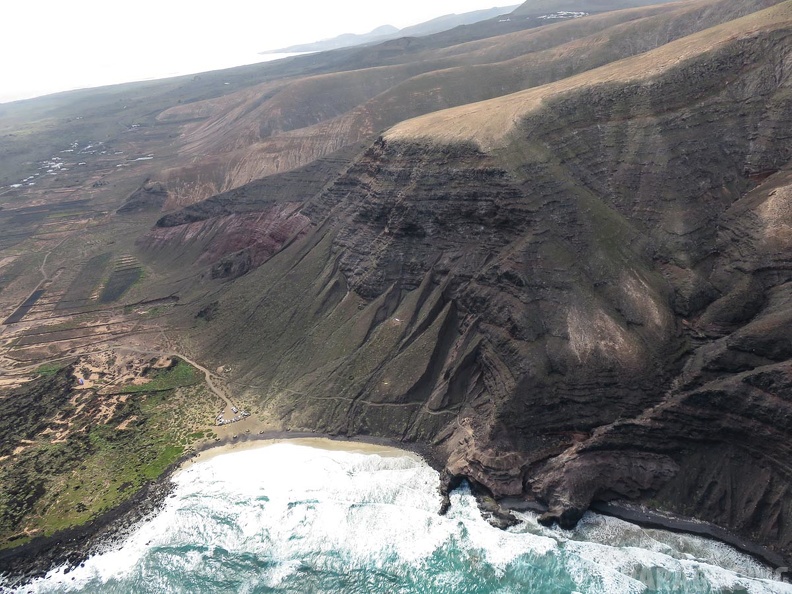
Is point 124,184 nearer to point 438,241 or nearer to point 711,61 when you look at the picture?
point 438,241

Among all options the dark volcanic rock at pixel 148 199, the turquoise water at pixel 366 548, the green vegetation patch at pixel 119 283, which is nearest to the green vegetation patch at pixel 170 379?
the turquoise water at pixel 366 548

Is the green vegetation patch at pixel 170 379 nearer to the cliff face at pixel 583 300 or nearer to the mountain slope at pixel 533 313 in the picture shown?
the mountain slope at pixel 533 313

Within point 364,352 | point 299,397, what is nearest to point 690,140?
point 364,352

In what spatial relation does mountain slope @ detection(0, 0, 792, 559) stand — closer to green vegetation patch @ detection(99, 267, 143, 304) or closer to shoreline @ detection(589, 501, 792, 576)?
shoreline @ detection(589, 501, 792, 576)

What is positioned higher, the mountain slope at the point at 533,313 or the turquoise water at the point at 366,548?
the mountain slope at the point at 533,313

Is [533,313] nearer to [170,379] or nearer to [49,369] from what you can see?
[170,379]

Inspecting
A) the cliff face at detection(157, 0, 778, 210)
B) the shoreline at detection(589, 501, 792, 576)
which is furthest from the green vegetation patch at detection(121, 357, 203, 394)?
the cliff face at detection(157, 0, 778, 210)
